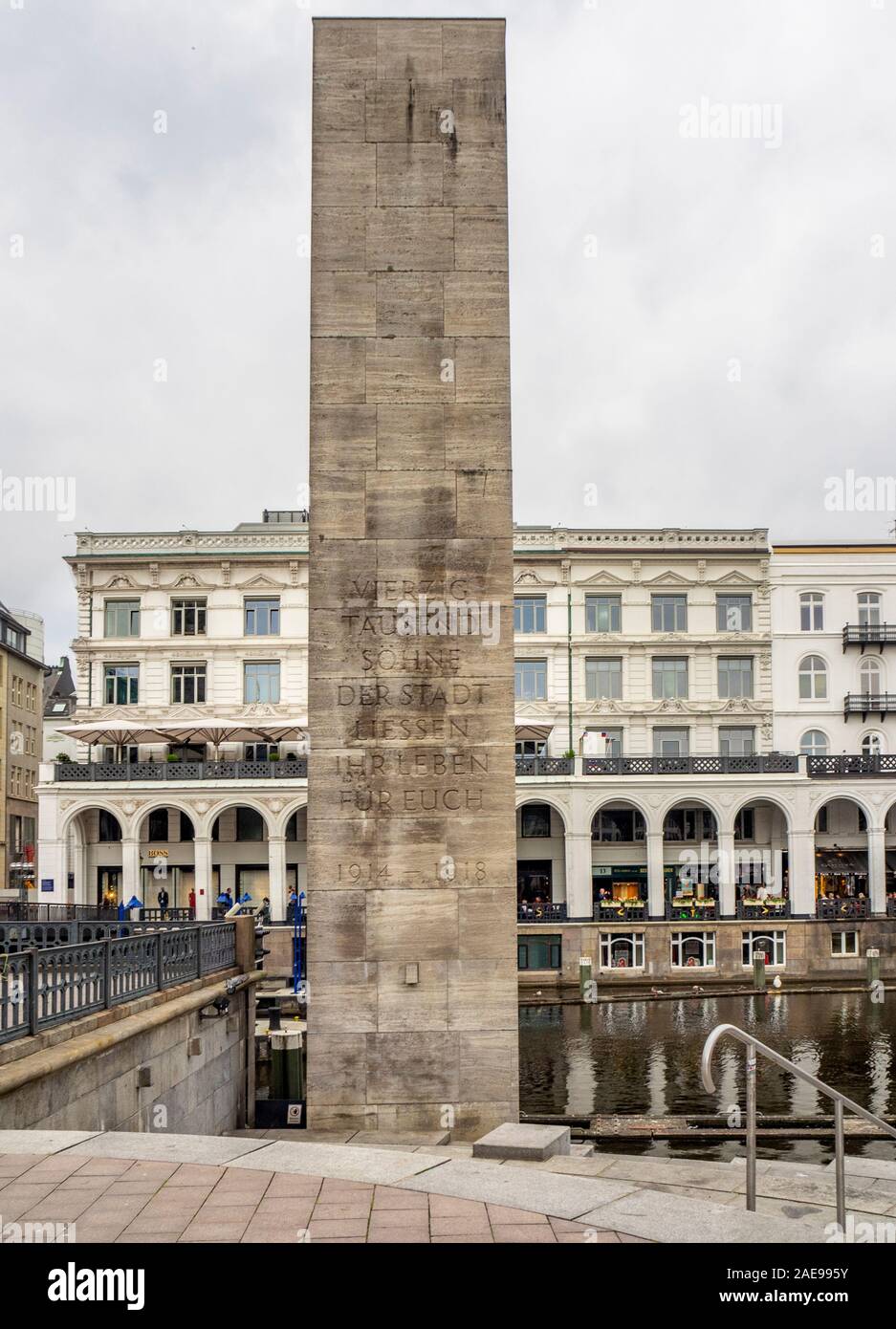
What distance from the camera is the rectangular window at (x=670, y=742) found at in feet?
191

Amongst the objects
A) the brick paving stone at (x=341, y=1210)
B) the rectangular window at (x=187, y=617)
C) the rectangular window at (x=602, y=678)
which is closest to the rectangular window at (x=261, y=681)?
the rectangular window at (x=187, y=617)

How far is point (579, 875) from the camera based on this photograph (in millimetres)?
53094

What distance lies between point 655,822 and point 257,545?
74.5 ft

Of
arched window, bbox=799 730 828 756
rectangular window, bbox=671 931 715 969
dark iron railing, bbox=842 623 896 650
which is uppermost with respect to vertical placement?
dark iron railing, bbox=842 623 896 650

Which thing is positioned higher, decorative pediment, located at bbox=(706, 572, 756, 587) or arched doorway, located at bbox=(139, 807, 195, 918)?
decorative pediment, located at bbox=(706, 572, 756, 587)

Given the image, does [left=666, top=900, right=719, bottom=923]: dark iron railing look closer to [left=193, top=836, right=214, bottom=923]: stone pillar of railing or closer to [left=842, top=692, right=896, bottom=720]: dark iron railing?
[left=842, top=692, right=896, bottom=720]: dark iron railing

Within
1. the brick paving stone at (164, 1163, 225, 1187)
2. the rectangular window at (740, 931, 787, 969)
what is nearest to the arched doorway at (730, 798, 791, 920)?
the rectangular window at (740, 931, 787, 969)

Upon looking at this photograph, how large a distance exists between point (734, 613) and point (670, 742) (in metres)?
6.99

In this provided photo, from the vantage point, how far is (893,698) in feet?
194

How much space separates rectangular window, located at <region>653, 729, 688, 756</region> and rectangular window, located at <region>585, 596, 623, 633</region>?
17.5 ft

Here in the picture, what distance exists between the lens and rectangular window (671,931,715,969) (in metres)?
51.2

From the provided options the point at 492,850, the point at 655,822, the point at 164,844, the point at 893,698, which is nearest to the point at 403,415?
the point at 492,850

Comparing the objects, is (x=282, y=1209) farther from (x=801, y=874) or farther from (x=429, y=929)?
(x=801, y=874)

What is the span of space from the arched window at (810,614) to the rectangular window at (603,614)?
887 centimetres
